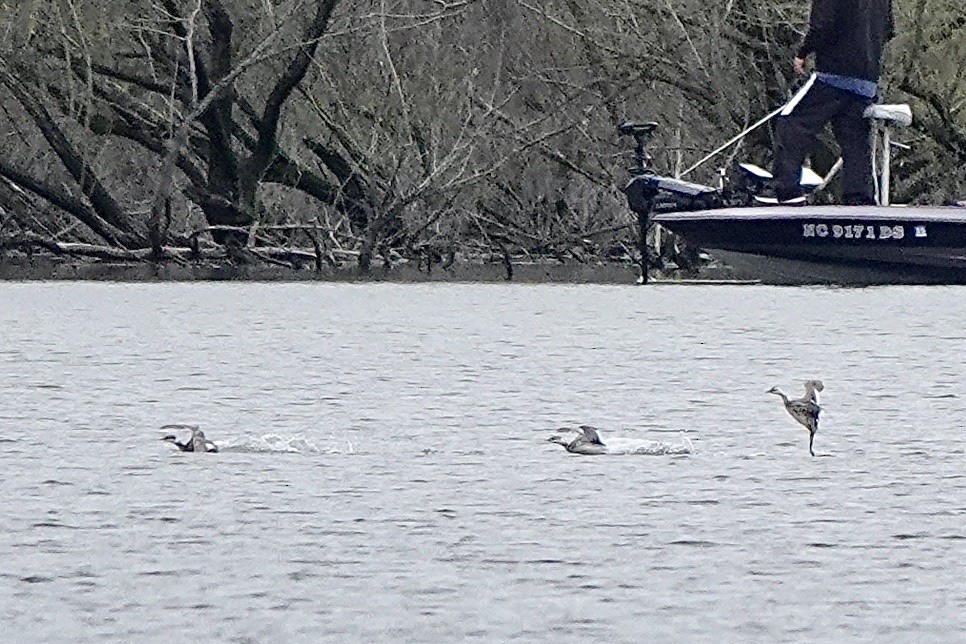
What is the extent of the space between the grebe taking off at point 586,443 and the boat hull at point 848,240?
39.3ft

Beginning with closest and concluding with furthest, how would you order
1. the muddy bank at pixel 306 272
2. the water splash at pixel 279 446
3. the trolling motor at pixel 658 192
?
the water splash at pixel 279 446 → the trolling motor at pixel 658 192 → the muddy bank at pixel 306 272

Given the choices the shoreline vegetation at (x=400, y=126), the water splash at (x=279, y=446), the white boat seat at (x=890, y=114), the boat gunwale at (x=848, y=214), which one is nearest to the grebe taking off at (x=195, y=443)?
the water splash at (x=279, y=446)

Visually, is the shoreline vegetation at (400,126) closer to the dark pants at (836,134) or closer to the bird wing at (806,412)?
the dark pants at (836,134)

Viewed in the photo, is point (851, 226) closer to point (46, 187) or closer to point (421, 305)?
point (421, 305)

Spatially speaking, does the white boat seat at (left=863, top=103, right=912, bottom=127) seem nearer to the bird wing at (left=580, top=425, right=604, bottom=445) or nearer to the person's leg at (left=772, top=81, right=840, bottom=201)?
the person's leg at (left=772, top=81, right=840, bottom=201)

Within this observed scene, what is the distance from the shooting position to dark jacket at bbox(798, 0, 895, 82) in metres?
20.6

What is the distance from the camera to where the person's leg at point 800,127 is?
21.0 meters

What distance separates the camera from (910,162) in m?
24.2

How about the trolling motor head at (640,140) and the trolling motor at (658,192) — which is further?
the trolling motor at (658,192)

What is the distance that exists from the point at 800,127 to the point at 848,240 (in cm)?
92

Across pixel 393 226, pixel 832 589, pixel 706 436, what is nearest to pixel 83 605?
pixel 832 589

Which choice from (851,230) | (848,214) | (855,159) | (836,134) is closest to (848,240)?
(851,230)

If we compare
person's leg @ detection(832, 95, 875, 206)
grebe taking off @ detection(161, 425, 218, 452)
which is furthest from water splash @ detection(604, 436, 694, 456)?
person's leg @ detection(832, 95, 875, 206)

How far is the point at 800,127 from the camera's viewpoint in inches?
827
